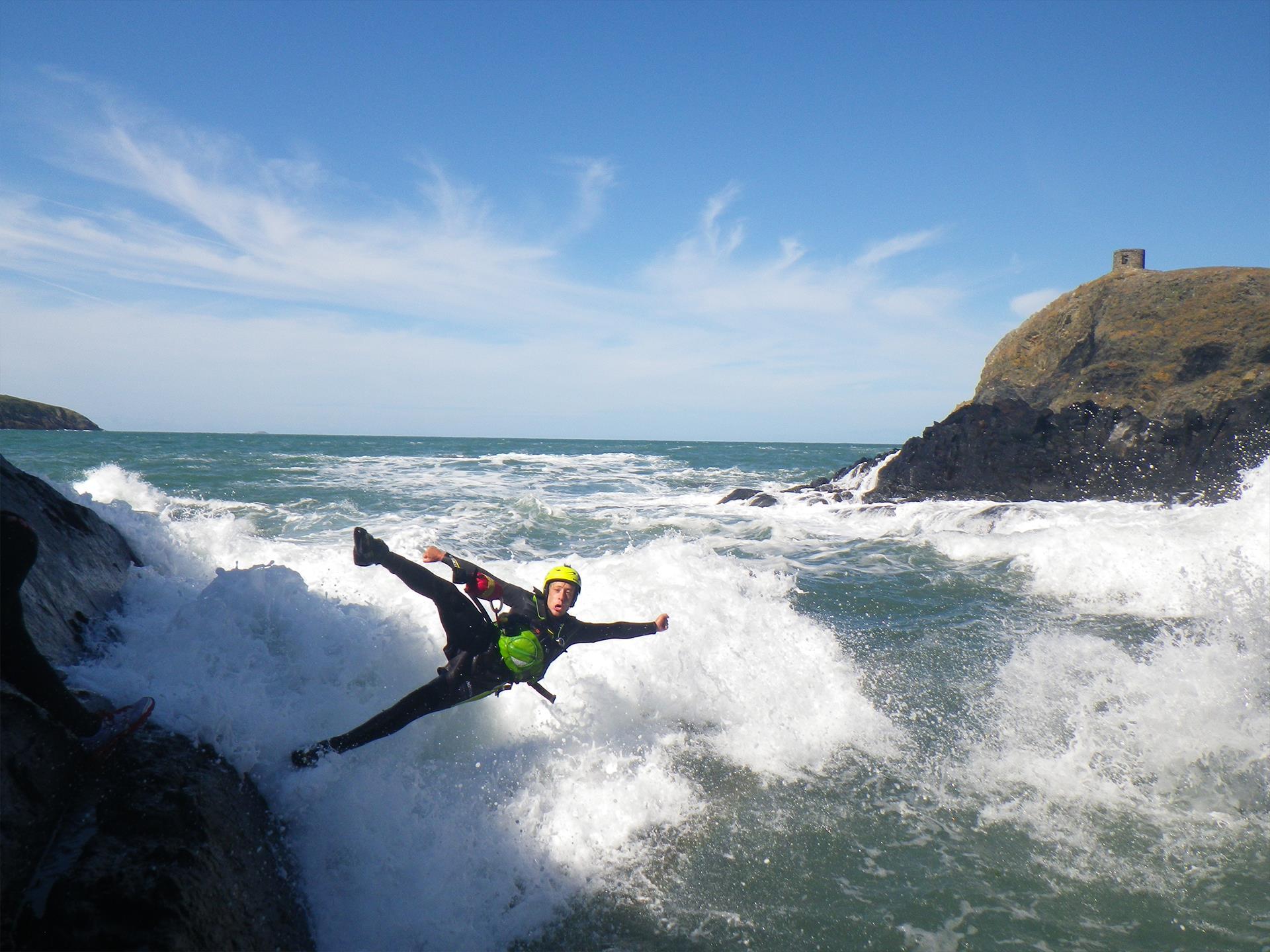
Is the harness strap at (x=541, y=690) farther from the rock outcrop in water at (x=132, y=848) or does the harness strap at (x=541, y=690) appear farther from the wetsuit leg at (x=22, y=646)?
the wetsuit leg at (x=22, y=646)

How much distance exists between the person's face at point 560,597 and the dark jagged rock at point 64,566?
2.74 m

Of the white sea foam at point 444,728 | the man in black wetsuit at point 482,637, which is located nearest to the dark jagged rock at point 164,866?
the white sea foam at point 444,728

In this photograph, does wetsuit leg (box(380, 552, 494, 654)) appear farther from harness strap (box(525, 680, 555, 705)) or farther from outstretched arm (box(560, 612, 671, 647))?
outstretched arm (box(560, 612, 671, 647))

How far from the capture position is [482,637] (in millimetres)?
4797

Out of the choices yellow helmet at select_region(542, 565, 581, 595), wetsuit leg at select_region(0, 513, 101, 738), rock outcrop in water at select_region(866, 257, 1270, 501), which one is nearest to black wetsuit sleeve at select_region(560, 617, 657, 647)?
yellow helmet at select_region(542, 565, 581, 595)

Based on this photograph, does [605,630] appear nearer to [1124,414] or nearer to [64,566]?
[64,566]

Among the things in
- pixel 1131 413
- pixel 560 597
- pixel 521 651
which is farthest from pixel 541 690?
pixel 1131 413

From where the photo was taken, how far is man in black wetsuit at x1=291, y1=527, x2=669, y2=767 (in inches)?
178

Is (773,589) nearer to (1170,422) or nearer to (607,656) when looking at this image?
(607,656)

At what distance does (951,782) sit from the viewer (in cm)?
543

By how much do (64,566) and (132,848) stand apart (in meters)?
2.84

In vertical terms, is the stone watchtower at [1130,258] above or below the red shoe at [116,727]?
above

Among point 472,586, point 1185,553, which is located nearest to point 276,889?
point 472,586

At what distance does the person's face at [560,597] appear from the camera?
482 cm
